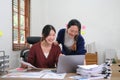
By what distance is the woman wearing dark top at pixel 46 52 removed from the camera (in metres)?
2.50

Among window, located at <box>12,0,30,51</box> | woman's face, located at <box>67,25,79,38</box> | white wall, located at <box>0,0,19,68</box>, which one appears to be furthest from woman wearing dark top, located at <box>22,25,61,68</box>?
window, located at <box>12,0,30,51</box>

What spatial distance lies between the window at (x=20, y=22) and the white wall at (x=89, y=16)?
0.73 ft

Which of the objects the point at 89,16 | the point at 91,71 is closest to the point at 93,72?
the point at 91,71

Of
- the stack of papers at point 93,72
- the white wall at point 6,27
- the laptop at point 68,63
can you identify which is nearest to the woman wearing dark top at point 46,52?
the laptop at point 68,63

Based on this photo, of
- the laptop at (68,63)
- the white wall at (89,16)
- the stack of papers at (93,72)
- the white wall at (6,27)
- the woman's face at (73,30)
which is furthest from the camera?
the white wall at (89,16)

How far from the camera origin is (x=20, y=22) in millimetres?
4375

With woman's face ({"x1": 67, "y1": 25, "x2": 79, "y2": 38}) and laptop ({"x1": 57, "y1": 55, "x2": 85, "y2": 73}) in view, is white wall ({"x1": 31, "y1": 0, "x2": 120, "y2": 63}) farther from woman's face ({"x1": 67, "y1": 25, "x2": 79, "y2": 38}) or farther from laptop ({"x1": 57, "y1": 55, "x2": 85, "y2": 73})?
laptop ({"x1": 57, "y1": 55, "x2": 85, "y2": 73})

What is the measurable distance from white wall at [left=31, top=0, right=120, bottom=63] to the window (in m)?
0.22

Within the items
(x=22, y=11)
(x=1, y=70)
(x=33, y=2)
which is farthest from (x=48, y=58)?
(x=33, y=2)

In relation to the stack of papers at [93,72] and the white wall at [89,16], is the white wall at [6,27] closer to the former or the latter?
the white wall at [89,16]

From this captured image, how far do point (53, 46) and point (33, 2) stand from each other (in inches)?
100

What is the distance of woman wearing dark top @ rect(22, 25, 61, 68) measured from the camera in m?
2.50

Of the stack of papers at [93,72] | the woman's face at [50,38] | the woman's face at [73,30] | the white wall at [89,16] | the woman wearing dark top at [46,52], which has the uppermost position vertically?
the white wall at [89,16]

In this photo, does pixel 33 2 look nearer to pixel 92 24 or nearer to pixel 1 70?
pixel 92 24
